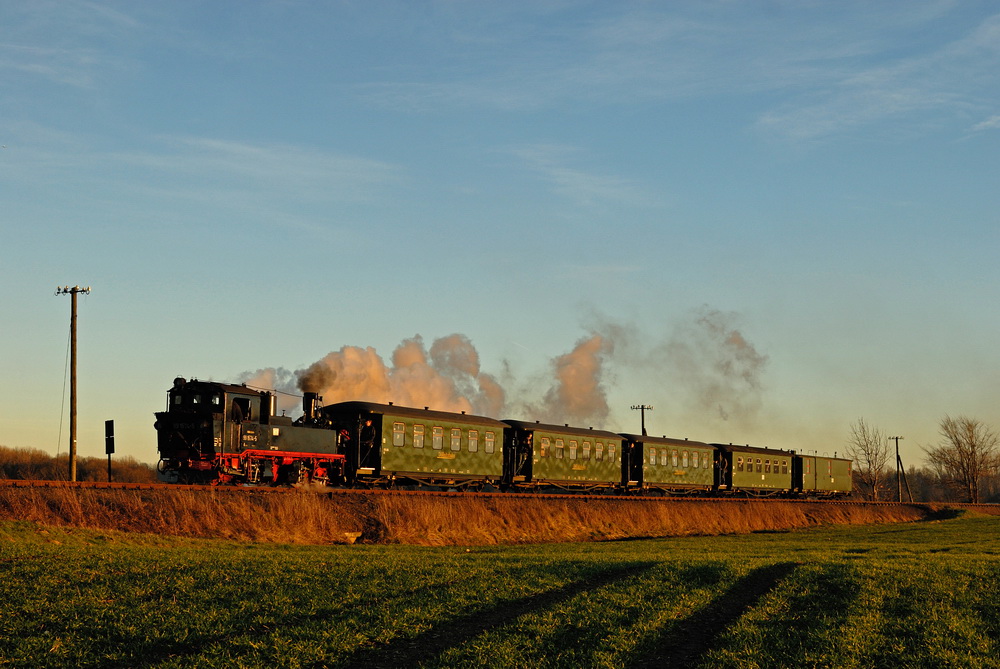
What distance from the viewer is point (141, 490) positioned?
87.8ft

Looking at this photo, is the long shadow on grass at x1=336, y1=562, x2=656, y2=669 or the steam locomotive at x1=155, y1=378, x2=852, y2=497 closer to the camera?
the long shadow on grass at x1=336, y1=562, x2=656, y2=669

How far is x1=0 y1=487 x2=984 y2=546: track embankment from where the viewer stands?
24828 millimetres

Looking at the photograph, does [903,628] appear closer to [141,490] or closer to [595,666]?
[595,666]

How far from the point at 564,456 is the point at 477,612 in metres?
34.1

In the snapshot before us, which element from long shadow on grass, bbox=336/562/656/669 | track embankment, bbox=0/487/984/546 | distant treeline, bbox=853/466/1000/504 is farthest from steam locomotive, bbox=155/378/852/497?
distant treeline, bbox=853/466/1000/504

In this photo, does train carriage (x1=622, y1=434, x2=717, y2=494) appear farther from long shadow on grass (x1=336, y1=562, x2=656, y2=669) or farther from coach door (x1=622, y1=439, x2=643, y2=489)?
long shadow on grass (x1=336, y1=562, x2=656, y2=669)

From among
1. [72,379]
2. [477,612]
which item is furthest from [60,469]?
[477,612]

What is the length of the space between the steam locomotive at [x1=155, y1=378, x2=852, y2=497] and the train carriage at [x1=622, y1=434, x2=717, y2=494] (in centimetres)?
6

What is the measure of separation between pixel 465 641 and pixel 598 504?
30.9 m

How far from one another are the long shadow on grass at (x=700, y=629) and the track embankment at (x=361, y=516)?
49.5ft

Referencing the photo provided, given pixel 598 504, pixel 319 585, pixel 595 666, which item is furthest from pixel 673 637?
pixel 598 504

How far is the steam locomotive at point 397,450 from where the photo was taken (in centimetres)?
3192

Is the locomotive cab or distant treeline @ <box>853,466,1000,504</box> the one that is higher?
the locomotive cab

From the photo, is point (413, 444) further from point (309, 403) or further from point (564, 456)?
point (564, 456)
